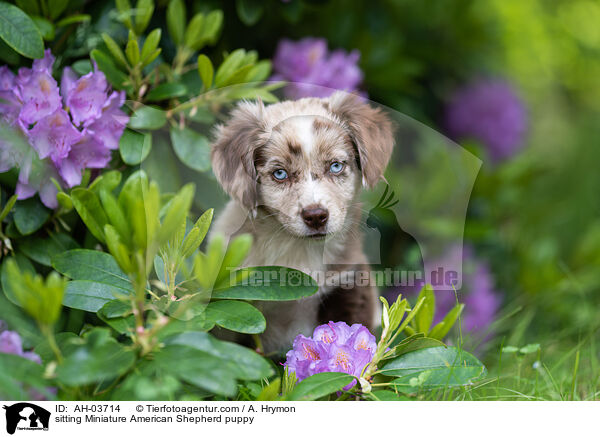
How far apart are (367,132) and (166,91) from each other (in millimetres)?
607

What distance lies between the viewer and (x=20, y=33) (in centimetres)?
155

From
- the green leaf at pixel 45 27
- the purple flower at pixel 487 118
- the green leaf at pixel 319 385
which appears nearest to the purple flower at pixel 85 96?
the green leaf at pixel 45 27

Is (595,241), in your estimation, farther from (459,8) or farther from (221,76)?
(221,76)

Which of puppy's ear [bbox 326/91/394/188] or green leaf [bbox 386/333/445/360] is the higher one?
puppy's ear [bbox 326/91/394/188]

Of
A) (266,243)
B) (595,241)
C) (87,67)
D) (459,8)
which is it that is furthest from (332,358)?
(459,8)

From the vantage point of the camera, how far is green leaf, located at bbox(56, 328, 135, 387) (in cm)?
106

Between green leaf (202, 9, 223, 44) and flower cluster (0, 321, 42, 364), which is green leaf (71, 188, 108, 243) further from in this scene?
green leaf (202, 9, 223, 44)

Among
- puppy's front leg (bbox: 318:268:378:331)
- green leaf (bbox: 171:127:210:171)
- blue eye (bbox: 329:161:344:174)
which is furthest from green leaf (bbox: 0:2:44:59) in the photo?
puppy's front leg (bbox: 318:268:378:331)

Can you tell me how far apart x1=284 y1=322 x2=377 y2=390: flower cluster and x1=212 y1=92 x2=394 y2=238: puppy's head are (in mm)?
225

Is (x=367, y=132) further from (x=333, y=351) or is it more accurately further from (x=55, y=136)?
(x=55, y=136)

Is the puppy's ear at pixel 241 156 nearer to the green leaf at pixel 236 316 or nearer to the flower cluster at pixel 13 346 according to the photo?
the green leaf at pixel 236 316

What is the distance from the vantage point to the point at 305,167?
1.33 metres

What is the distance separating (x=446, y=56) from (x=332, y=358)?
2210 millimetres
